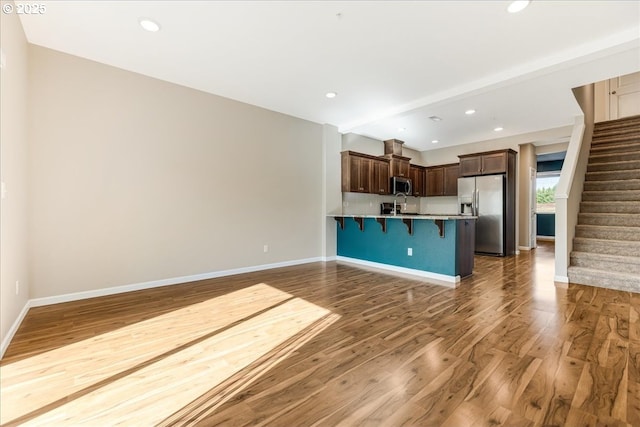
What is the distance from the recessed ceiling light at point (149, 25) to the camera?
274 centimetres

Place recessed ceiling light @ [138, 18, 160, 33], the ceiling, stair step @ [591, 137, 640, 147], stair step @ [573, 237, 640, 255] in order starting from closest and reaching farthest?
the ceiling < recessed ceiling light @ [138, 18, 160, 33] < stair step @ [573, 237, 640, 255] < stair step @ [591, 137, 640, 147]

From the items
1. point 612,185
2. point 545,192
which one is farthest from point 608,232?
point 545,192

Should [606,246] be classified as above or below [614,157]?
below

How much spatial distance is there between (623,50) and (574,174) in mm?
1947

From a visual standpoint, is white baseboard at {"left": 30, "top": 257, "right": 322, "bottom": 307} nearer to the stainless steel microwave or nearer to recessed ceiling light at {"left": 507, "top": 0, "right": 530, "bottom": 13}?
the stainless steel microwave

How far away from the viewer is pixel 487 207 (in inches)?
257

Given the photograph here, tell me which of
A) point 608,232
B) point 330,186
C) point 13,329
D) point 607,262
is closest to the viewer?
point 13,329

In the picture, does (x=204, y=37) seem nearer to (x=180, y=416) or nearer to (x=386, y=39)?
(x=386, y=39)

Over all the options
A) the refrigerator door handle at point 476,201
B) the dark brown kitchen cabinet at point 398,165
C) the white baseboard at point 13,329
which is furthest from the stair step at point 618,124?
the white baseboard at point 13,329

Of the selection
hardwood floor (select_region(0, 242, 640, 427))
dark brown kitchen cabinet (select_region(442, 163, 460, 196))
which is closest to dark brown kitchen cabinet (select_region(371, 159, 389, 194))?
dark brown kitchen cabinet (select_region(442, 163, 460, 196))

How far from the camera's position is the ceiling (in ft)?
8.52

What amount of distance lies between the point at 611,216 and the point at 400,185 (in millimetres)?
3765

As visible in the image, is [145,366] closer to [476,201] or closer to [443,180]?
[476,201]

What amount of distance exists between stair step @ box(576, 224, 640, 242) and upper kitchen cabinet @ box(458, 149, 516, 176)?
215 cm
